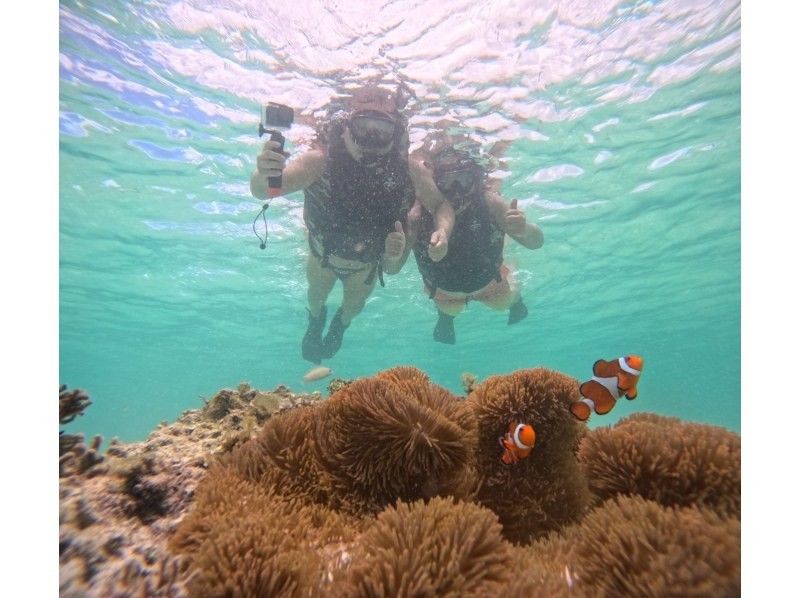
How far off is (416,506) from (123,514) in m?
1.35

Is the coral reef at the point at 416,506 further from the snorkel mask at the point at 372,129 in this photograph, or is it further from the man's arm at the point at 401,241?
the snorkel mask at the point at 372,129

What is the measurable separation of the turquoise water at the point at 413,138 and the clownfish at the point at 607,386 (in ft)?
7.23

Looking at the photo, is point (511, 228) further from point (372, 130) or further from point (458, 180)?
point (372, 130)

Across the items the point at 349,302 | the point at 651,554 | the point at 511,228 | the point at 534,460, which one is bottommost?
the point at 534,460

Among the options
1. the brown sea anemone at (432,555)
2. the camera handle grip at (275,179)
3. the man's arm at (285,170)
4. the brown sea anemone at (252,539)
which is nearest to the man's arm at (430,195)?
the man's arm at (285,170)

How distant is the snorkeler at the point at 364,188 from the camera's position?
691 cm

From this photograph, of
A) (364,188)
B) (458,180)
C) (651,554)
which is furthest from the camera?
(458,180)

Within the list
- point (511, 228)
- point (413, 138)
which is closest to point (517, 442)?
point (511, 228)

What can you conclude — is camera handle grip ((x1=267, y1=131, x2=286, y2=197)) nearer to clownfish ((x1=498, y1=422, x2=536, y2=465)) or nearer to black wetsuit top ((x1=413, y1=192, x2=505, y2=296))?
black wetsuit top ((x1=413, y1=192, x2=505, y2=296))

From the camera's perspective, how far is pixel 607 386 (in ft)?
7.44

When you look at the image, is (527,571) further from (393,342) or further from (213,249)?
(393,342)

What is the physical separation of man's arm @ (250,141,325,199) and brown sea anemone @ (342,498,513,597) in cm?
525
